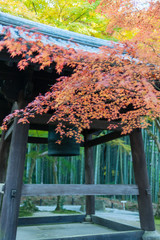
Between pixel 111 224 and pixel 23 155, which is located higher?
pixel 23 155

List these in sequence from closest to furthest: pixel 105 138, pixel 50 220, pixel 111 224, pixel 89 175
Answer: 1. pixel 111 224
2. pixel 105 138
3. pixel 50 220
4. pixel 89 175

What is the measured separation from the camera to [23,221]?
596 cm

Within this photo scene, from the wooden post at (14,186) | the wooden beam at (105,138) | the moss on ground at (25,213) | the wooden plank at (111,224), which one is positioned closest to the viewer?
the wooden post at (14,186)

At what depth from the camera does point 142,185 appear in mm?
4832

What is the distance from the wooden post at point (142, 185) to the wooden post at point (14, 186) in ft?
7.72

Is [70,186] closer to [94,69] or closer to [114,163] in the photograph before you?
[94,69]

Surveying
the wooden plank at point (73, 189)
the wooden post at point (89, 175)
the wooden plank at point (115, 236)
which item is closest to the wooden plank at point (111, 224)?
the wooden post at point (89, 175)

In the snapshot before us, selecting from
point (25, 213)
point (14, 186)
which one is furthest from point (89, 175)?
point (25, 213)

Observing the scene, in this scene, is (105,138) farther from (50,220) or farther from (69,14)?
(69,14)

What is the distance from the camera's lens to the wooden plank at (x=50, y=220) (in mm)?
5977

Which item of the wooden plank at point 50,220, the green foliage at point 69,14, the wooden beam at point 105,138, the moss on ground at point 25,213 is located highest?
the green foliage at point 69,14

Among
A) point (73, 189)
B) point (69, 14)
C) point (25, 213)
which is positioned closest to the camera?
point (73, 189)

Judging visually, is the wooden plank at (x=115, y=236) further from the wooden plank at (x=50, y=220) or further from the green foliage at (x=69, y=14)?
the green foliage at (x=69, y=14)

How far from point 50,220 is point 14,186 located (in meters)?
2.97
